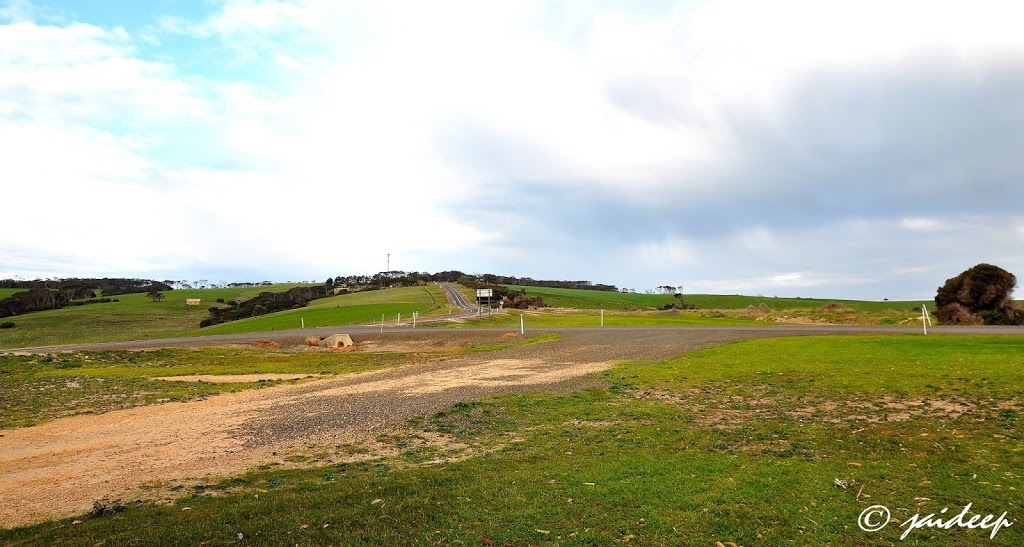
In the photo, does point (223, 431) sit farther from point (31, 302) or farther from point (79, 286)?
point (79, 286)

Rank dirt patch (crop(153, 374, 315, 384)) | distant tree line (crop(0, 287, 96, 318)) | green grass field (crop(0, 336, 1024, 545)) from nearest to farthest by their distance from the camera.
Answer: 1. green grass field (crop(0, 336, 1024, 545))
2. dirt patch (crop(153, 374, 315, 384))
3. distant tree line (crop(0, 287, 96, 318))

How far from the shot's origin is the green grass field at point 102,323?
7956 cm

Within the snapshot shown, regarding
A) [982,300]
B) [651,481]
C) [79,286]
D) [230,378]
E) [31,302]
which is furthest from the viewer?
[79,286]

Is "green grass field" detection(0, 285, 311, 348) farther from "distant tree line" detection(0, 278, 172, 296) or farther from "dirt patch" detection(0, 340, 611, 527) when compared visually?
"dirt patch" detection(0, 340, 611, 527)

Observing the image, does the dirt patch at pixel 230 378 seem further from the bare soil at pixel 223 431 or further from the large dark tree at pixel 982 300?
the large dark tree at pixel 982 300

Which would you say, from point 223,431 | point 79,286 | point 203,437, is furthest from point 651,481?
point 79,286

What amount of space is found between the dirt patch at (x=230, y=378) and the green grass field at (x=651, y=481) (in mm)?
15137

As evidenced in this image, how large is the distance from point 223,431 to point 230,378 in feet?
49.3

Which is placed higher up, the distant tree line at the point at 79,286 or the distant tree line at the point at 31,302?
the distant tree line at the point at 79,286

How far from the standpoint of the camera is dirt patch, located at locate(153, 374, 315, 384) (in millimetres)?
25414

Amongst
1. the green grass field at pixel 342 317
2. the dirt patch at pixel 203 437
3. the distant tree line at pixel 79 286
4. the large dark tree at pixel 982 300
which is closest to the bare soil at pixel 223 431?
the dirt patch at pixel 203 437

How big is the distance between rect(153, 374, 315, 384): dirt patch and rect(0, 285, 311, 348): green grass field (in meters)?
58.3

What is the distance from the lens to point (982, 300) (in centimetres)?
4544

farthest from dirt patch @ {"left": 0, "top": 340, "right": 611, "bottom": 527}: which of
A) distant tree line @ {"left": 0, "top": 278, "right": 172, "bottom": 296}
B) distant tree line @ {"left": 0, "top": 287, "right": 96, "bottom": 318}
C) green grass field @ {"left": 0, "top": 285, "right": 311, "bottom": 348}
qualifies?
distant tree line @ {"left": 0, "top": 278, "right": 172, "bottom": 296}
